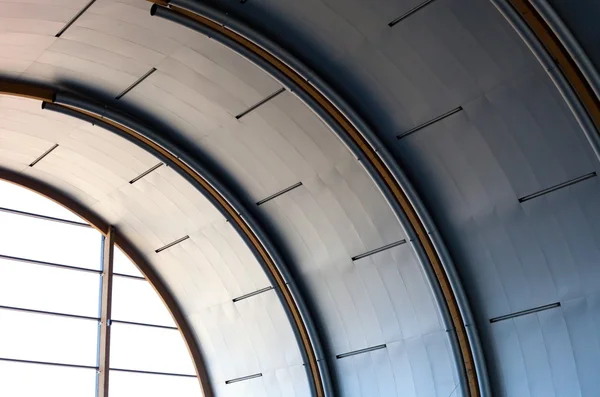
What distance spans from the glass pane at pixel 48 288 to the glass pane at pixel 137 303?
3.63ft

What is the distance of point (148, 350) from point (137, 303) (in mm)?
2126

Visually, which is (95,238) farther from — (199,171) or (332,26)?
(332,26)

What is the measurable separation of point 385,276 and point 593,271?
6.98 meters

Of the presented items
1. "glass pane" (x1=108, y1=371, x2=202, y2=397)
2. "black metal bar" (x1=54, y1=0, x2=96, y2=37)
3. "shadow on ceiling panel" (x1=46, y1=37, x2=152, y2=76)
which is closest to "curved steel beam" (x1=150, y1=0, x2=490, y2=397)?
"black metal bar" (x1=54, y1=0, x2=96, y2=37)

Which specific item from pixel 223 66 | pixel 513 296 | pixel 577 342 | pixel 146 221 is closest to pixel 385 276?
pixel 513 296

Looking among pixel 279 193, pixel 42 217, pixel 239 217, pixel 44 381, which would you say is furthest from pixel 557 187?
pixel 42 217

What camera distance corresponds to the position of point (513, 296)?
72.7 ft

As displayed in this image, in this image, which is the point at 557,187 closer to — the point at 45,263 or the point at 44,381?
the point at 45,263

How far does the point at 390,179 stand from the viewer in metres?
22.9

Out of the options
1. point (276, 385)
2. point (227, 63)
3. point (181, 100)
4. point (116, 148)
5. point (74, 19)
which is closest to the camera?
point (74, 19)

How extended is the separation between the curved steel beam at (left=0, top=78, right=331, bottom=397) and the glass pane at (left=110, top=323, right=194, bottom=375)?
260 inches

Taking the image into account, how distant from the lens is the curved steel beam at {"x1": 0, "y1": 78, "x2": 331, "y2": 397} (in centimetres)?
2530

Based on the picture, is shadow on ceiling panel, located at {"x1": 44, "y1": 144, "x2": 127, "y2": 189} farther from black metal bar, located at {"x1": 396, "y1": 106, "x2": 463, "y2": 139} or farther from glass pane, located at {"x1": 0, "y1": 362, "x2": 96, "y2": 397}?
black metal bar, located at {"x1": 396, "y1": 106, "x2": 463, "y2": 139}

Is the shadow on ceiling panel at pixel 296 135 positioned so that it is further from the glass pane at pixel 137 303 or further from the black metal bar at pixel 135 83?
the glass pane at pixel 137 303
